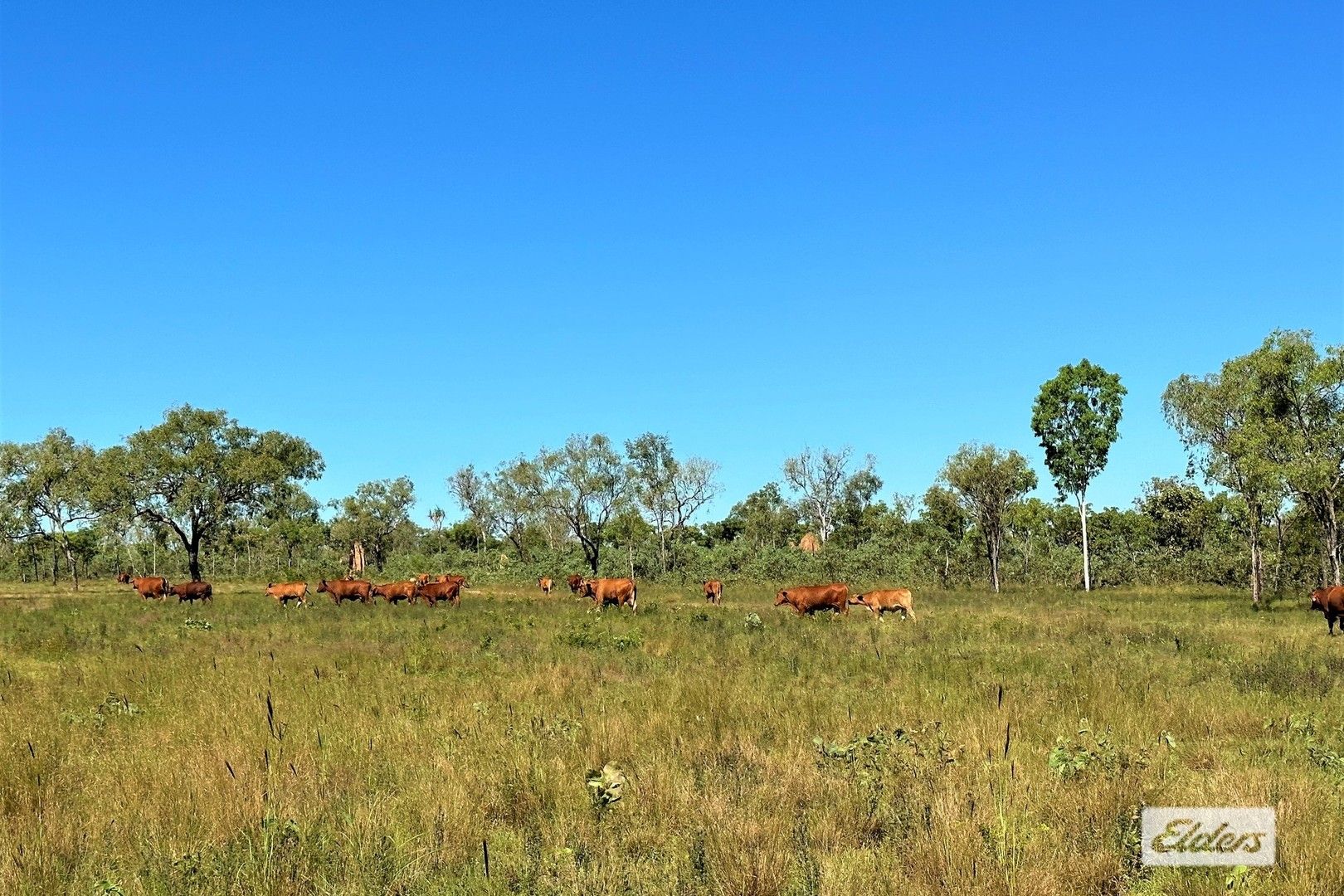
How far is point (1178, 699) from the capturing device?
34.4ft

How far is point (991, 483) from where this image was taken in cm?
4769

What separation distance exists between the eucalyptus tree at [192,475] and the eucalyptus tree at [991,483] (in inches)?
1814

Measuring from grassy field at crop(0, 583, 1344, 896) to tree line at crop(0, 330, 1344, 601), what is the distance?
2272 cm

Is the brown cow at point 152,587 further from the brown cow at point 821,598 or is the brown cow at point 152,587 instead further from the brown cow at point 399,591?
the brown cow at point 821,598

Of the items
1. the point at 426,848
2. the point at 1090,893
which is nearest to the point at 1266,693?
the point at 1090,893

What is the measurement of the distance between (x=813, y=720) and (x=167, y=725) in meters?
7.30

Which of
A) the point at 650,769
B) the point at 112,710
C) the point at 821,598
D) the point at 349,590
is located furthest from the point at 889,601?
the point at 349,590

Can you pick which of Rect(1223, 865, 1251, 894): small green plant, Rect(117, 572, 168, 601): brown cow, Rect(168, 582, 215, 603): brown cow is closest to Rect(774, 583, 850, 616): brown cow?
Rect(1223, 865, 1251, 894): small green plant

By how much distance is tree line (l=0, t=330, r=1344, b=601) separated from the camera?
109 feet

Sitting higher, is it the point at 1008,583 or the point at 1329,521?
the point at 1329,521

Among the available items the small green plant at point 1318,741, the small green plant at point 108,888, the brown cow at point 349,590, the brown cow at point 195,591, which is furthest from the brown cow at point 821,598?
the brown cow at point 195,591

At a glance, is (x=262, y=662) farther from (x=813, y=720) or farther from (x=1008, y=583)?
(x=1008, y=583)

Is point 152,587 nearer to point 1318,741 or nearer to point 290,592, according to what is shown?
point 290,592

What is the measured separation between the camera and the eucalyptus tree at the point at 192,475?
52.2 metres
